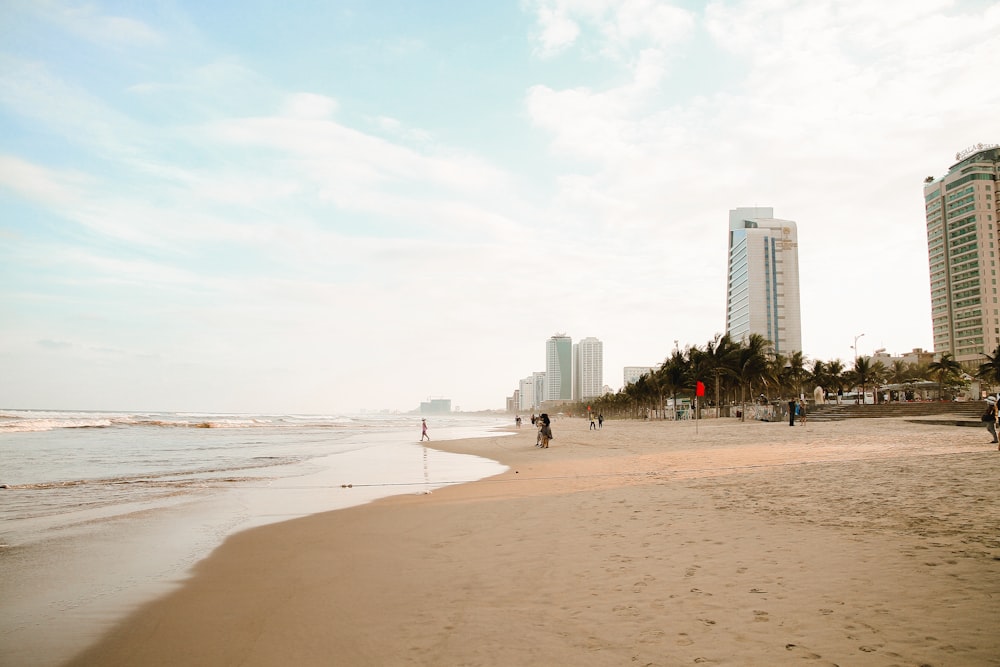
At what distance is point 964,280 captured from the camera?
12912 cm

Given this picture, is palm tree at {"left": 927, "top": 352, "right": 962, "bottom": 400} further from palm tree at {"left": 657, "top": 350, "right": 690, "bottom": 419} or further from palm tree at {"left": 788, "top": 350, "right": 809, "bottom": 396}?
palm tree at {"left": 657, "top": 350, "right": 690, "bottom": 419}

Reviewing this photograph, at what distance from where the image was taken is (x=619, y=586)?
17.6ft

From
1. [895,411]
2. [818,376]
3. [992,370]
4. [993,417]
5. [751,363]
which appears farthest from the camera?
[818,376]

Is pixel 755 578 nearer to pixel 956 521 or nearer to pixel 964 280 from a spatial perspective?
pixel 956 521

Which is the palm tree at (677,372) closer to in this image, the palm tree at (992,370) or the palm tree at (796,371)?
the palm tree at (796,371)

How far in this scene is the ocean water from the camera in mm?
5668

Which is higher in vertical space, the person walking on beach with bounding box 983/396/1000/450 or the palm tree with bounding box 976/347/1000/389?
the palm tree with bounding box 976/347/1000/389

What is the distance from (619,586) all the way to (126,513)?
414 inches

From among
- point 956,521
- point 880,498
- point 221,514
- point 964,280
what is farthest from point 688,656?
point 964,280

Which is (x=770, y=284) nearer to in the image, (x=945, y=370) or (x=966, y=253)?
(x=966, y=253)

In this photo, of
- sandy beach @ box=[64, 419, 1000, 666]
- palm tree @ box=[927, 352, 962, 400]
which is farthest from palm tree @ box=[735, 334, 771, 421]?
sandy beach @ box=[64, 419, 1000, 666]

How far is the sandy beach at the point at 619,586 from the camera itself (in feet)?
13.1

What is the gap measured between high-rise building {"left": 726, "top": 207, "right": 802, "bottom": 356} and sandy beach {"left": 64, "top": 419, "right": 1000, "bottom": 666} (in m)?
167

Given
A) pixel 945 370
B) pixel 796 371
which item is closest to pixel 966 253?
pixel 945 370
